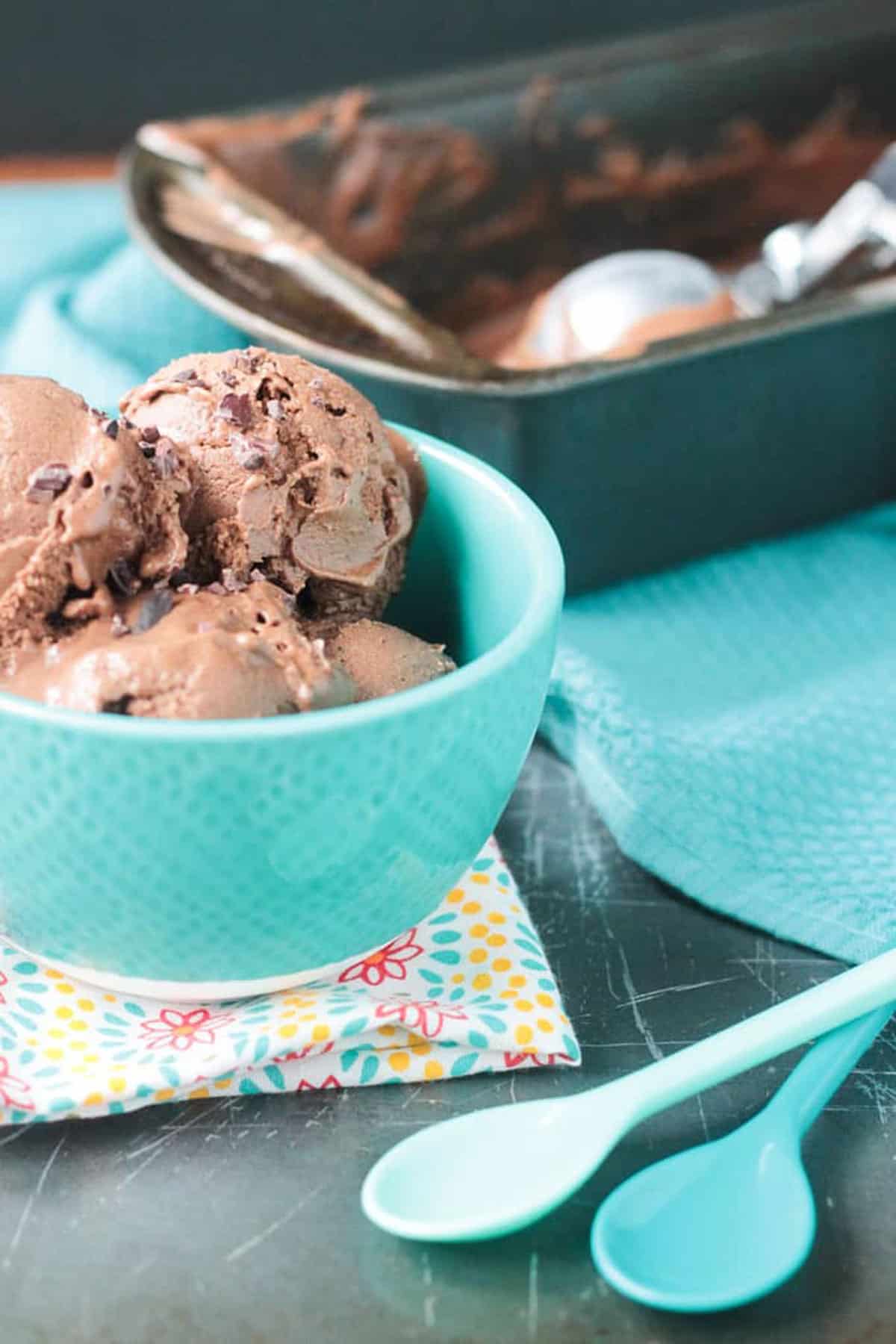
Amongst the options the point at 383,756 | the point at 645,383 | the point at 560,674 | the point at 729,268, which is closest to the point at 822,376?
the point at 645,383

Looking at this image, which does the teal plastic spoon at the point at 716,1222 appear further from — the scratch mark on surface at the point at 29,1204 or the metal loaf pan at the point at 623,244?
the metal loaf pan at the point at 623,244

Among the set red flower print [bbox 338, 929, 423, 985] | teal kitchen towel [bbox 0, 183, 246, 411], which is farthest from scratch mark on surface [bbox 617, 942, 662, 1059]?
teal kitchen towel [bbox 0, 183, 246, 411]

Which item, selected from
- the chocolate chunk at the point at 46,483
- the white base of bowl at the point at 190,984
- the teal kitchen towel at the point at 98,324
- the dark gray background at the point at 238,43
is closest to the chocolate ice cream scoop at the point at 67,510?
the chocolate chunk at the point at 46,483

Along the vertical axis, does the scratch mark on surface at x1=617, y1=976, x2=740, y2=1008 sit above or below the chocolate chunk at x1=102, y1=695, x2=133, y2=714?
below

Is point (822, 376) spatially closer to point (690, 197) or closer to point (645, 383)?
point (645, 383)

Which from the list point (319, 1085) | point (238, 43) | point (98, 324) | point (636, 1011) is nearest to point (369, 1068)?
point (319, 1085)

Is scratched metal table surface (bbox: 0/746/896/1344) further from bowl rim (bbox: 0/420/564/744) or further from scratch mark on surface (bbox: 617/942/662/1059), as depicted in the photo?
bowl rim (bbox: 0/420/564/744)

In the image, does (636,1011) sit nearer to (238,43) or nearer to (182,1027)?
(182,1027)
